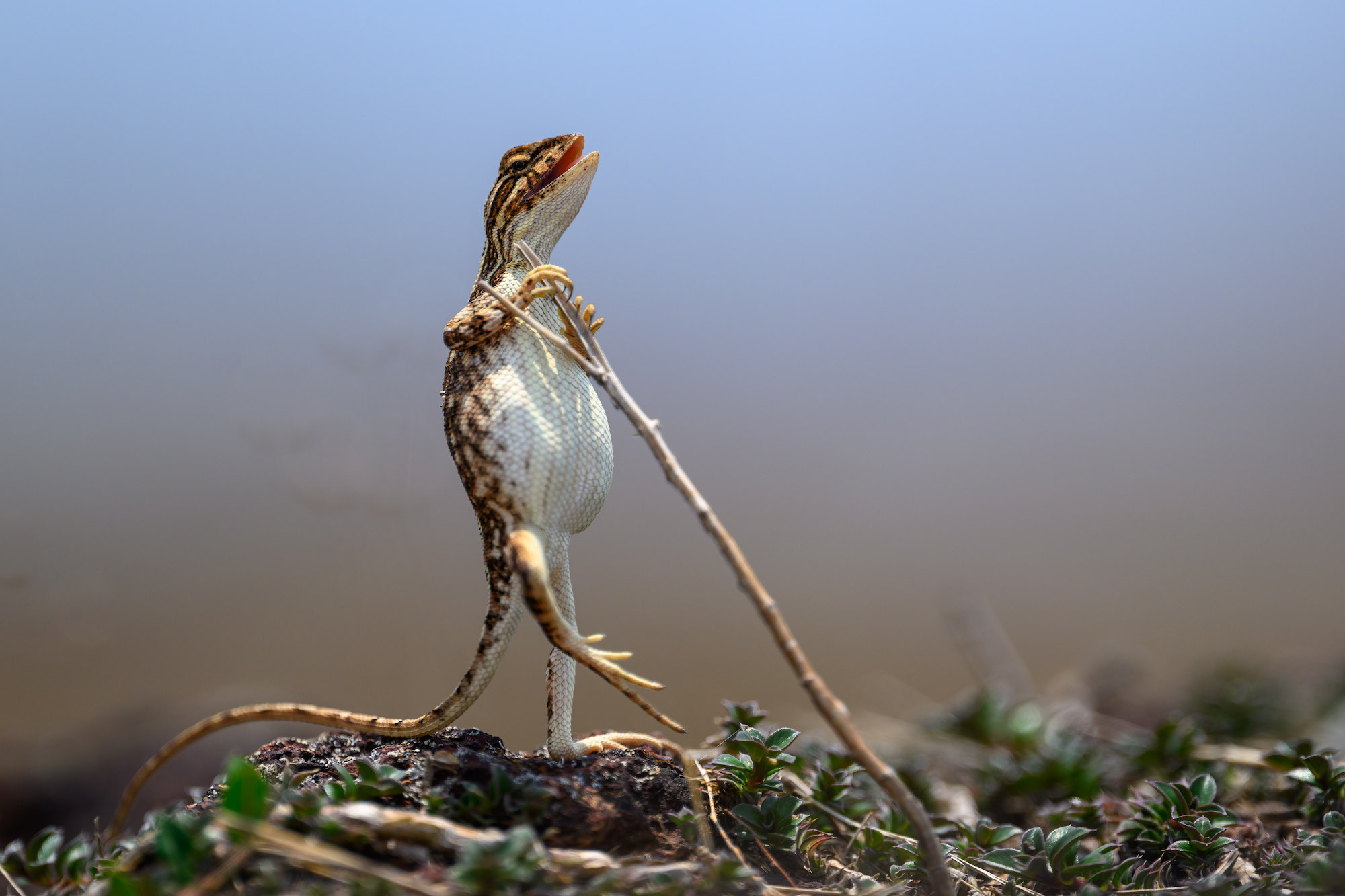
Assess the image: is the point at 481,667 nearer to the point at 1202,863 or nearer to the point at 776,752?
the point at 776,752

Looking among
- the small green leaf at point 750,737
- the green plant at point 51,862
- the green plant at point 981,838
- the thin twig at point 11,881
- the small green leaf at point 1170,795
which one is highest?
the small green leaf at point 750,737

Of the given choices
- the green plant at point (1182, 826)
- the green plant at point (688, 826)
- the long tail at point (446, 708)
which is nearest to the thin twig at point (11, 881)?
the long tail at point (446, 708)

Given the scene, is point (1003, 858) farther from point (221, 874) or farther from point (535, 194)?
point (535, 194)

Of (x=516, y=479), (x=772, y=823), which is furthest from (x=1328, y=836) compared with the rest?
(x=516, y=479)

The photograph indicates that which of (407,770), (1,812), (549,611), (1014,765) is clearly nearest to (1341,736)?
(1014,765)

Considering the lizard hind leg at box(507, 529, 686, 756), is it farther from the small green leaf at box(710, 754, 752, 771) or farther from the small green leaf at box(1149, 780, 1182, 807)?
the small green leaf at box(1149, 780, 1182, 807)

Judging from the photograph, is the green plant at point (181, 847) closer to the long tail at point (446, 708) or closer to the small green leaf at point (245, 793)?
the small green leaf at point (245, 793)

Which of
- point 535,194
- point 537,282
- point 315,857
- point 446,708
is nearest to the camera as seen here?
point 315,857
